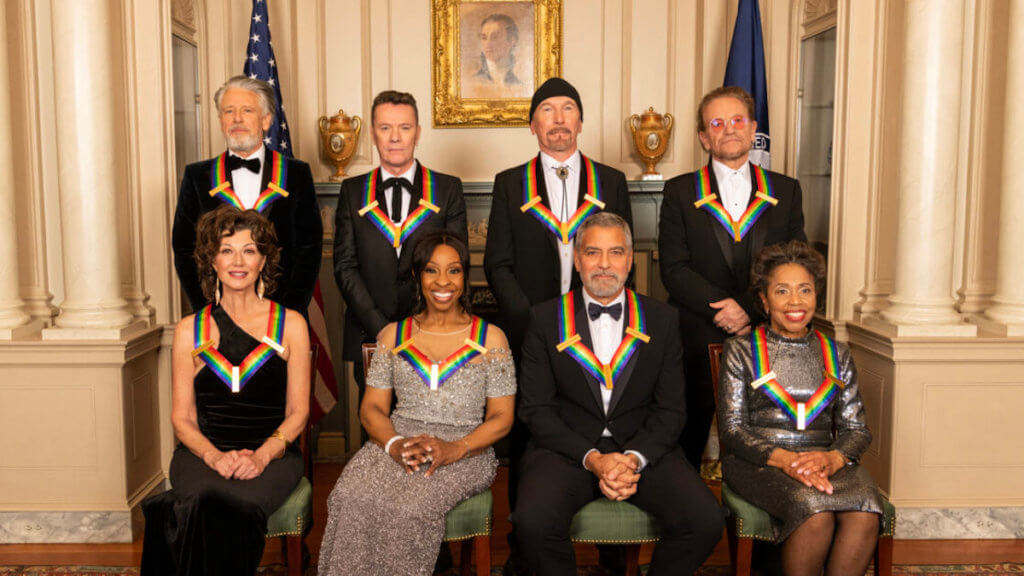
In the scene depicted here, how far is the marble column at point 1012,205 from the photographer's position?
145 inches

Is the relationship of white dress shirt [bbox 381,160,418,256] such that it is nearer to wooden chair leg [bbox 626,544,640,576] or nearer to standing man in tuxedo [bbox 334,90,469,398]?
standing man in tuxedo [bbox 334,90,469,398]

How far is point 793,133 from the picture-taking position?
190 inches

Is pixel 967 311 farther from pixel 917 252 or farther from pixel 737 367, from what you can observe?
pixel 737 367

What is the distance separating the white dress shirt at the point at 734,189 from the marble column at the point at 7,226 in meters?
3.02

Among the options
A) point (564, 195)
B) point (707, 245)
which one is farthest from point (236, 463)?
point (707, 245)

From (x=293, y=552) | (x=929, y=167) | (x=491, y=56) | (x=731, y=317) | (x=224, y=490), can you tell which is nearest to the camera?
(x=224, y=490)

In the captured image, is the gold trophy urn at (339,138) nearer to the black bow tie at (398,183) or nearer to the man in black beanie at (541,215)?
the black bow tie at (398,183)

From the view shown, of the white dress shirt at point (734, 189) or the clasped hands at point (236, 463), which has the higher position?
the white dress shirt at point (734, 189)

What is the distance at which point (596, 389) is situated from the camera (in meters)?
2.90

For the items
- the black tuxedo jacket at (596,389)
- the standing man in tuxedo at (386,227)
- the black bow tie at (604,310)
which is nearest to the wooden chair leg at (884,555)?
the black tuxedo jacket at (596,389)

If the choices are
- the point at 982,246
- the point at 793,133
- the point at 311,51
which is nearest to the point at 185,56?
the point at 311,51

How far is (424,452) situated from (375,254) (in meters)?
0.97

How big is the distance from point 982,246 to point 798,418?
5.85 feet

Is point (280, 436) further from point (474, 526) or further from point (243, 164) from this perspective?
point (243, 164)
